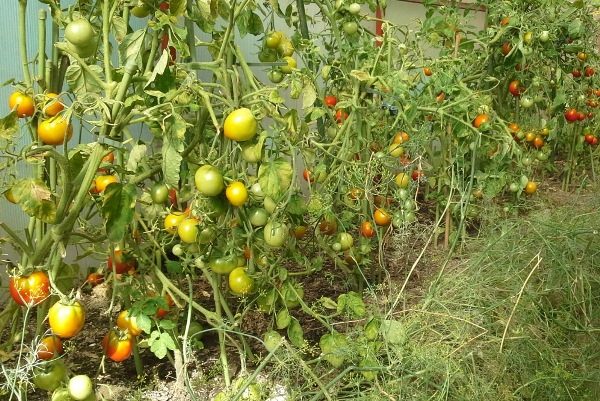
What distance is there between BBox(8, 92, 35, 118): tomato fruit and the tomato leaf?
17 cm

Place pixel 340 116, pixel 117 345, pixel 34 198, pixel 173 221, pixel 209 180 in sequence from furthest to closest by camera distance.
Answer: pixel 340 116 < pixel 173 221 < pixel 117 345 < pixel 209 180 < pixel 34 198

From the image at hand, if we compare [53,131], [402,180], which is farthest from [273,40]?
[53,131]

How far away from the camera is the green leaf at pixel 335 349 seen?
1468 mm

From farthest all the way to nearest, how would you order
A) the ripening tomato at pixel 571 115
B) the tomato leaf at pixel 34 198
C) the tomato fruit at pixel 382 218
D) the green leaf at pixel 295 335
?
the ripening tomato at pixel 571 115
the tomato fruit at pixel 382 218
the green leaf at pixel 295 335
the tomato leaf at pixel 34 198

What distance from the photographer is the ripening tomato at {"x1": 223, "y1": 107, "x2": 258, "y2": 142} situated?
1.18 m

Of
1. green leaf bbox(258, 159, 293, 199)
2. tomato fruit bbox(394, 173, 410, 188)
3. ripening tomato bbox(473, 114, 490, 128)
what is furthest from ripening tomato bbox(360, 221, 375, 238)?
green leaf bbox(258, 159, 293, 199)

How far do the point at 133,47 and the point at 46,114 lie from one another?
0.69 ft

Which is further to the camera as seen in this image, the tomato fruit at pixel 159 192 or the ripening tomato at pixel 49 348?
the tomato fruit at pixel 159 192

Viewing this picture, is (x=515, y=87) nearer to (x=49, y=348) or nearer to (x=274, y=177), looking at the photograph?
(x=274, y=177)

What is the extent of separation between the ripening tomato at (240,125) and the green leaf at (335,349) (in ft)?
1.78

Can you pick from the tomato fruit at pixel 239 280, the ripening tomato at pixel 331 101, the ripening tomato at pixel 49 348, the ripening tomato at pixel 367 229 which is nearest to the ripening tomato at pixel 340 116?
the ripening tomato at pixel 331 101

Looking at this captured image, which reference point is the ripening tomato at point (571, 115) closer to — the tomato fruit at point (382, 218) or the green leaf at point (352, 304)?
the tomato fruit at point (382, 218)

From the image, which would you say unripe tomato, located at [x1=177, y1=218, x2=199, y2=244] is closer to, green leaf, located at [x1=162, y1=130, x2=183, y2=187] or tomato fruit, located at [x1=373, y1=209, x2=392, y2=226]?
green leaf, located at [x1=162, y1=130, x2=183, y2=187]

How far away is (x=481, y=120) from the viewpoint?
6.96 ft
